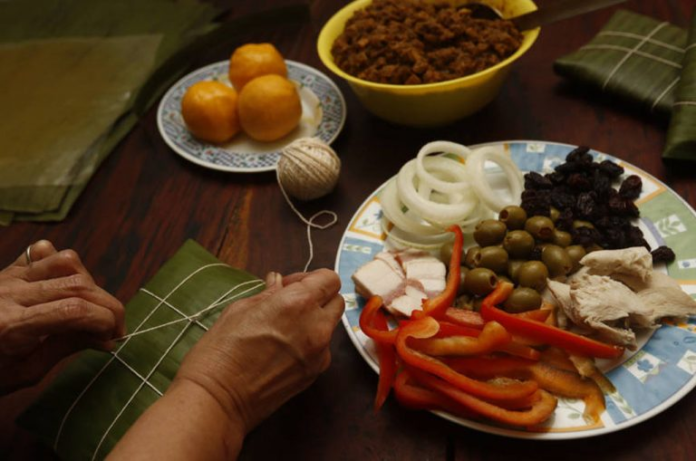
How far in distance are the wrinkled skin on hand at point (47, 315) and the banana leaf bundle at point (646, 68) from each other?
4.73ft

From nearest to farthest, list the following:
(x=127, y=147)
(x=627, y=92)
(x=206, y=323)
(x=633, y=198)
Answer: (x=206, y=323) → (x=633, y=198) → (x=627, y=92) → (x=127, y=147)

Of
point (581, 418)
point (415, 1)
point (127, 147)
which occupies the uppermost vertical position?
point (415, 1)

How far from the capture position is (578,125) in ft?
5.77

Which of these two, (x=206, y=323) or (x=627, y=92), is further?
(x=627, y=92)

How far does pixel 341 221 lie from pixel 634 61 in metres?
1.05

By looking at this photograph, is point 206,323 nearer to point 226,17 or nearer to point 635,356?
point 635,356

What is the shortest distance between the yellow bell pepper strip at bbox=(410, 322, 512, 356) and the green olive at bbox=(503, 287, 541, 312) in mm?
124

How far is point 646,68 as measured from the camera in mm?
1753

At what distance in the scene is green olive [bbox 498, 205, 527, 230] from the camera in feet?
4.51

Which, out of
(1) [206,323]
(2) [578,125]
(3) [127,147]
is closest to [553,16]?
(2) [578,125]

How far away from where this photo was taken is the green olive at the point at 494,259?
1310 millimetres

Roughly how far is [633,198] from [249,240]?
100 cm

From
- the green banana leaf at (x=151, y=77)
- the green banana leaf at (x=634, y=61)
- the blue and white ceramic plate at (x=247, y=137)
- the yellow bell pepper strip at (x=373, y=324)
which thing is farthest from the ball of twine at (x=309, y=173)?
the green banana leaf at (x=634, y=61)

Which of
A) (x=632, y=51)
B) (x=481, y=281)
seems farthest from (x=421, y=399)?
(x=632, y=51)
